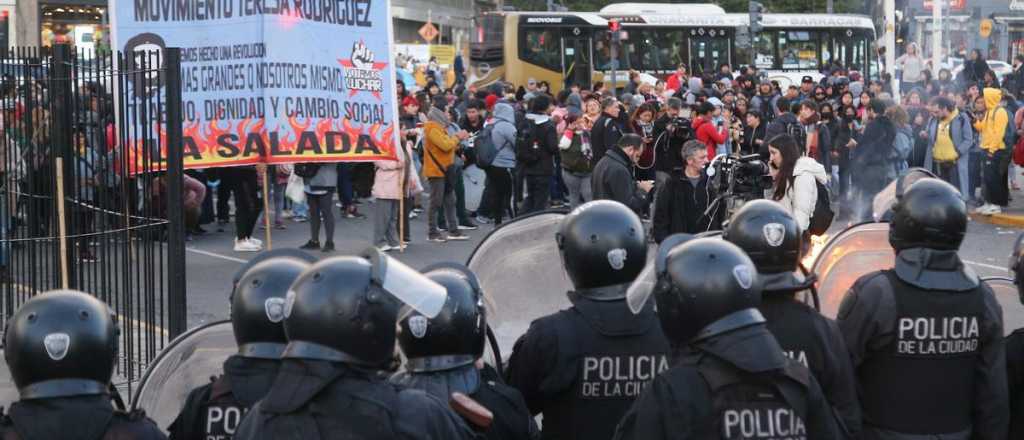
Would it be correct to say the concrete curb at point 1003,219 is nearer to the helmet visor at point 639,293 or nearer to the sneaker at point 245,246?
the sneaker at point 245,246

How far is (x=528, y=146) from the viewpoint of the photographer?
16.1m

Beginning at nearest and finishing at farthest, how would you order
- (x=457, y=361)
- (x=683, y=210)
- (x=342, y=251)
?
(x=457, y=361) < (x=683, y=210) < (x=342, y=251)

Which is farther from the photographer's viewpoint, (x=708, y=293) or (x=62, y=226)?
(x=62, y=226)

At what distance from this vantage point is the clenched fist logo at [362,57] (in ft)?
34.8

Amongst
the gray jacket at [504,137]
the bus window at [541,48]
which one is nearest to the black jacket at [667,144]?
the gray jacket at [504,137]

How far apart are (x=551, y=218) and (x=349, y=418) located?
265 centimetres

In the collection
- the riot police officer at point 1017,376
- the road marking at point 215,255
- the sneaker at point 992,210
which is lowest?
the road marking at point 215,255

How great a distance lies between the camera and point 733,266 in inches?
140

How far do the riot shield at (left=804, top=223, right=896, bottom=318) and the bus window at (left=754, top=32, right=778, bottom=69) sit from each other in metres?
33.8

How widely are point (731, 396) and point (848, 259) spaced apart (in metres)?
2.41

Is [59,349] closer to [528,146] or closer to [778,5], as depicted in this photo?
[528,146]

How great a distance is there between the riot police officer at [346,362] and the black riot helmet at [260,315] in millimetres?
538

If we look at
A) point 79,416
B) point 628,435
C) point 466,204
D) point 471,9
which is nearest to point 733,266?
point 628,435

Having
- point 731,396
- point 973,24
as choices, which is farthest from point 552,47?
point 731,396
